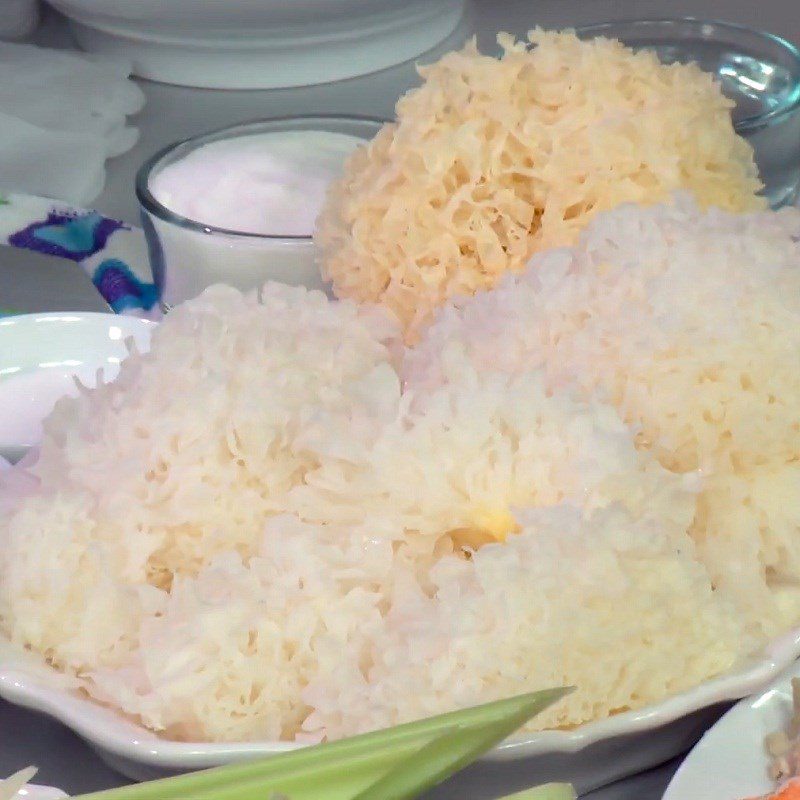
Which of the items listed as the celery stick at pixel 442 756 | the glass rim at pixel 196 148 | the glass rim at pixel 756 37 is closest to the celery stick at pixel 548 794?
the celery stick at pixel 442 756

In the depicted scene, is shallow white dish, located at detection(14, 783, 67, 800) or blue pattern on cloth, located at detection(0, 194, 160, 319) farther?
blue pattern on cloth, located at detection(0, 194, 160, 319)

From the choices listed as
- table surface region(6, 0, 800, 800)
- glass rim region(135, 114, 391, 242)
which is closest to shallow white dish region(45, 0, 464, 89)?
table surface region(6, 0, 800, 800)

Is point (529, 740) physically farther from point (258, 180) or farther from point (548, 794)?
point (258, 180)

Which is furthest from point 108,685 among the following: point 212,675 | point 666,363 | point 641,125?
point 641,125

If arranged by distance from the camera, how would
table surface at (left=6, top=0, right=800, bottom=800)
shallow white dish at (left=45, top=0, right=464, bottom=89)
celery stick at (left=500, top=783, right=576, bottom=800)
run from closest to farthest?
1. celery stick at (left=500, top=783, right=576, bottom=800)
2. table surface at (left=6, top=0, right=800, bottom=800)
3. shallow white dish at (left=45, top=0, right=464, bottom=89)

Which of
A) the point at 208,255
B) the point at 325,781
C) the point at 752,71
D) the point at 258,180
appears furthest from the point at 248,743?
the point at 752,71

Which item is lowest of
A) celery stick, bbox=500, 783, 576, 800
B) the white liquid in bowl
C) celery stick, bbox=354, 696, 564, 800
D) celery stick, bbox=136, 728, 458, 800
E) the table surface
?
the table surface

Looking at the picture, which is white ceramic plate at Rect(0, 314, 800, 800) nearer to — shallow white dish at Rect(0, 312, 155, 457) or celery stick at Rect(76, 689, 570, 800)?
celery stick at Rect(76, 689, 570, 800)
